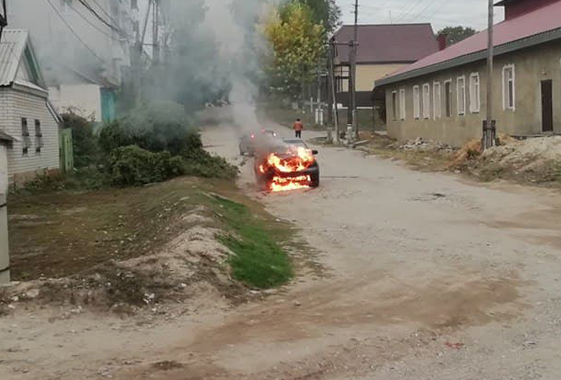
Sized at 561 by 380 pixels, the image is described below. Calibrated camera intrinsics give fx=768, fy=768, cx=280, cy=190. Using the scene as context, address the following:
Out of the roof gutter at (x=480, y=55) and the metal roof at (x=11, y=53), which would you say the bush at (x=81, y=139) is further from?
the roof gutter at (x=480, y=55)

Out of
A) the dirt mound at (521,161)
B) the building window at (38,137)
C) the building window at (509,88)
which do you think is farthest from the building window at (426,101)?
the building window at (38,137)

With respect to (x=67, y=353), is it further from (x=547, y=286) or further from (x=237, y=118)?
(x=237, y=118)

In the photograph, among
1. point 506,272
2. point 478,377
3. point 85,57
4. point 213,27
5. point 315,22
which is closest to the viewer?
point 478,377

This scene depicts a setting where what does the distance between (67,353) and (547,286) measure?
20.5ft

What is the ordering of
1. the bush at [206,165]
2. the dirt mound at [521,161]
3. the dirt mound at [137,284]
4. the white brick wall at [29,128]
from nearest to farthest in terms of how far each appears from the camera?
the dirt mound at [137,284] < the dirt mound at [521,161] < the white brick wall at [29,128] < the bush at [206,165]

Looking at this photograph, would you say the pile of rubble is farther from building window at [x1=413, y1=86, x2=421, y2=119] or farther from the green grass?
the green grass

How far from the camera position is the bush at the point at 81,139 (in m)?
34.8

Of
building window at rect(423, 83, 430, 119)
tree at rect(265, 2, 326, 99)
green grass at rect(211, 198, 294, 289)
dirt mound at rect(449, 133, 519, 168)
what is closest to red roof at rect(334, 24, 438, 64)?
tree at rect(265, 2, 326, 99)

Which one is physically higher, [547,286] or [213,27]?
[213,27]

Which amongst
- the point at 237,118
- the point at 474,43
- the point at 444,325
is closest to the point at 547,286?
the point at 444,325

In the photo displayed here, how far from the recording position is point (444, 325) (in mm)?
8211

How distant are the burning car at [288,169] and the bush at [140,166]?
3372mm

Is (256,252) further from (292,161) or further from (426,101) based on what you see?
(426,101)

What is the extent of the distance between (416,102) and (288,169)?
22.4 m
